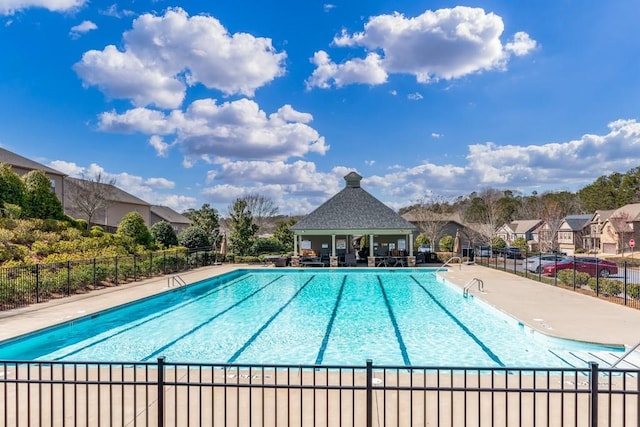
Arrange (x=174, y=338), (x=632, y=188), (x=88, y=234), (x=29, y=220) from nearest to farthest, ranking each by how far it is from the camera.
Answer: (x=174, y=338)
(x=29, y=220)
(x=88, y=234)
(x=632, y=188)

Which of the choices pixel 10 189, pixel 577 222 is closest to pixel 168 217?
pixel 10 189

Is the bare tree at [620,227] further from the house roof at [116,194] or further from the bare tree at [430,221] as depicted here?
the house roof at [116,194]

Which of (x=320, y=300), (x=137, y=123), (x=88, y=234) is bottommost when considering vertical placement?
(x=320, y=300)

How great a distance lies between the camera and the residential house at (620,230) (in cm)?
4438

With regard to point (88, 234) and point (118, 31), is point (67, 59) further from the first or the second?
point (88, 234)

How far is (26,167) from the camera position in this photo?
31.4m

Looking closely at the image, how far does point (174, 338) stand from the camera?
1034 centimetres

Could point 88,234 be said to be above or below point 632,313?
above

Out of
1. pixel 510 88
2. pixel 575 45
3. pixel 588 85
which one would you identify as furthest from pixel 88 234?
pixel 588 85

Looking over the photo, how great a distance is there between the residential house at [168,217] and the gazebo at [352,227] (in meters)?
28.5

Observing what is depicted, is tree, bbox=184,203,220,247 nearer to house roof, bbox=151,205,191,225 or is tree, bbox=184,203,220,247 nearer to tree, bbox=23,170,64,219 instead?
tree, bbox=23,170,64,219

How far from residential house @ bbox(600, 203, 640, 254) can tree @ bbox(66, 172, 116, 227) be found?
177 feet

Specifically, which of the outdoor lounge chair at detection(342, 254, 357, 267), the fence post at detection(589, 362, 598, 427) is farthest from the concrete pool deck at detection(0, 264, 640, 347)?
the outdoor lounge chair at detection(342, 254, 357, 267)

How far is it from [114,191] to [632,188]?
234 ft
